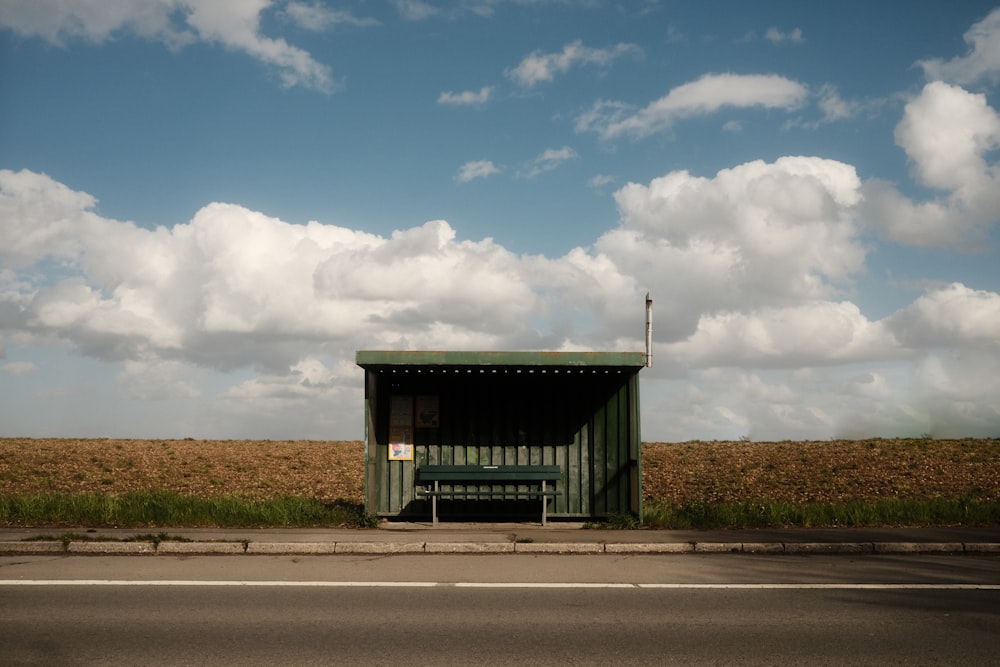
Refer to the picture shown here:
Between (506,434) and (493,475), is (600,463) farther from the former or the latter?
(493,475)

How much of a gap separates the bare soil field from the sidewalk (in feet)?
20.8

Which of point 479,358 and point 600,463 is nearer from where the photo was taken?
point 479,358

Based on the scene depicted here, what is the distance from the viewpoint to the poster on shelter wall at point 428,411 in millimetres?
14148

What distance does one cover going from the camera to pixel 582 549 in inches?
432

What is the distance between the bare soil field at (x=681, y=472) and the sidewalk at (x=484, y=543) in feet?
20.8

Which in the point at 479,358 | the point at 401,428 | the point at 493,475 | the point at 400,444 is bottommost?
the point at 493,475

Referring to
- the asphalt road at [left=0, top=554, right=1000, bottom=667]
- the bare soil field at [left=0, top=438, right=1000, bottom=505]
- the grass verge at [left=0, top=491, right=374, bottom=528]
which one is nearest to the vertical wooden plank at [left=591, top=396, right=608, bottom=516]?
the asphalt road at [left=0, top=554, right=1000, bottom=667]

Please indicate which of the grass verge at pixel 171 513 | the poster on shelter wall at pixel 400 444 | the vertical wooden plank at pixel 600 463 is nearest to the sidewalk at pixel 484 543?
the grass verge at pixel 171 513

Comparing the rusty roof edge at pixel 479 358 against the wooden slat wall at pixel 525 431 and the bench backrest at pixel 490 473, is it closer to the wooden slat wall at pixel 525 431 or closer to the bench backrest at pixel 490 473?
the wooden slat wall at pixel 525 431

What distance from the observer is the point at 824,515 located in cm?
1343

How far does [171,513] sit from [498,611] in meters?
8.00

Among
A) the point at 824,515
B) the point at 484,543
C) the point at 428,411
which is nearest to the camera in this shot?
the point at 484,543

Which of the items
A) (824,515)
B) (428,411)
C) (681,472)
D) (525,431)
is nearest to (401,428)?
(428,411)

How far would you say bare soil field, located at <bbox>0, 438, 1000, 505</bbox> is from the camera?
20.5 meters
